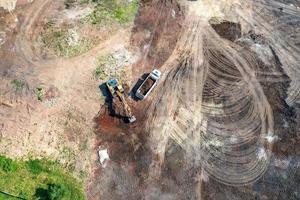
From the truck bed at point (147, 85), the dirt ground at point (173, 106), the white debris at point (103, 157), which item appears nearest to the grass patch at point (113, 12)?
the dirt ground at point (173, 106)

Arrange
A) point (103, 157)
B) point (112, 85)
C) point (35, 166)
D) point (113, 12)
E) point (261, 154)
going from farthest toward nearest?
point (113, 12) → point (112, 85) → point (261, 154) → point (103, 157) → point (35, 166)

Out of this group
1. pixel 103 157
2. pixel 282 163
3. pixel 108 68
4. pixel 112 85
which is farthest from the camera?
pixel 108 68

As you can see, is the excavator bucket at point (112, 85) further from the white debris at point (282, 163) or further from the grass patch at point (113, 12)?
the white debris at point (282, 163)

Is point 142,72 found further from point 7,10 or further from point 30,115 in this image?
point 7,10

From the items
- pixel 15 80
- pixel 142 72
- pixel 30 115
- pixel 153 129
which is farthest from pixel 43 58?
pixel 153 129

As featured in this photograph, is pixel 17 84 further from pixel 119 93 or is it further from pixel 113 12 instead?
pixel 113 12

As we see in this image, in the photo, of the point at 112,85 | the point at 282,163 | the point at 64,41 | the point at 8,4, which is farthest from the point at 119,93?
the point at 282,163

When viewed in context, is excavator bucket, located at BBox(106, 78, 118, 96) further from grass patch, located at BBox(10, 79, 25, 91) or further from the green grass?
the green grass
